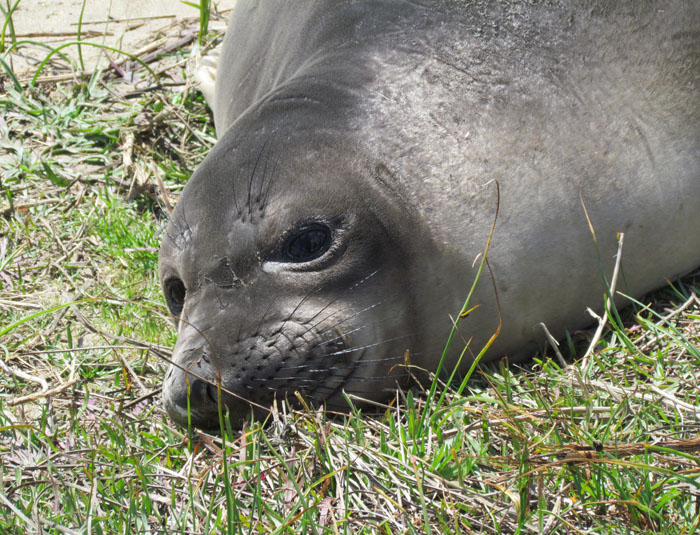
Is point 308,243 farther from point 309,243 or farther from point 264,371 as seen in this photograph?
point 264,371

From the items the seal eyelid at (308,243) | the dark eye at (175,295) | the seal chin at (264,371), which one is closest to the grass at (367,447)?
the seal chin at (264,371)

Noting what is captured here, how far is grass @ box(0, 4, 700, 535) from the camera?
6.89 feet

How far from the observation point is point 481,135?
9.15 feet

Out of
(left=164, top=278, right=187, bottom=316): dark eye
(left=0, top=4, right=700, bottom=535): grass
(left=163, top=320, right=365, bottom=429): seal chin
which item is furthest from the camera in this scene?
(left=164, top=278, right=187, bottom=316): dark eye

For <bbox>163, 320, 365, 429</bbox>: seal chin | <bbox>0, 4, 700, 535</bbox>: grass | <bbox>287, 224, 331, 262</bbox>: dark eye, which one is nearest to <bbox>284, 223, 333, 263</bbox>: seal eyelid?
<bbox>287, 224, 331, 262</bbox>: dark eye

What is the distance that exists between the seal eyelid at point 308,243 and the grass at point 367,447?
0.44 metres


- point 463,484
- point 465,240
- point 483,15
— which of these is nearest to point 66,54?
point 483,15

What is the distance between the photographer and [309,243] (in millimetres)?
2668

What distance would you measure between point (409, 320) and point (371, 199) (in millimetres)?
361

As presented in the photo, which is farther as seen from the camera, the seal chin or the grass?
the seal chin

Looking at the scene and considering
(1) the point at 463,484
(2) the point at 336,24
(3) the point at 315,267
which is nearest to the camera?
(1) the point at 463,484

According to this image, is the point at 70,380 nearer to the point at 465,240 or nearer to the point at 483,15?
the point at 465,240

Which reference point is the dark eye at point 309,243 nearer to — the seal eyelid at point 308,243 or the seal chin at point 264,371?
the seal eyelid at point 308,243

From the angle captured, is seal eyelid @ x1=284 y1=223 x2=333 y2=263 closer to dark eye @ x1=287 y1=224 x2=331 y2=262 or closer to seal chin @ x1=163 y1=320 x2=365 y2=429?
dark eye @ x1=287 y1=224 x2=331 y2=262
